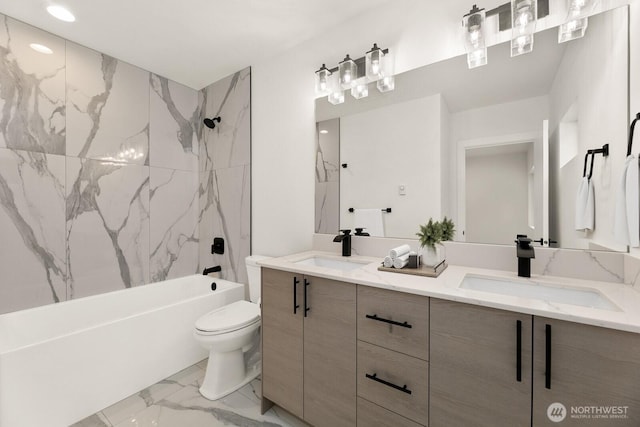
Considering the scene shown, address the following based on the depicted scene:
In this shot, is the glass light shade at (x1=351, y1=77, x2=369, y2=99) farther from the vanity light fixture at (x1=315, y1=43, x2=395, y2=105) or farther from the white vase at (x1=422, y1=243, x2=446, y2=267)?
the white vase at (x1=422, y1=243, x2=446, y2=267)

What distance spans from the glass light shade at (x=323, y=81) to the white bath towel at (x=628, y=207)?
168 cm

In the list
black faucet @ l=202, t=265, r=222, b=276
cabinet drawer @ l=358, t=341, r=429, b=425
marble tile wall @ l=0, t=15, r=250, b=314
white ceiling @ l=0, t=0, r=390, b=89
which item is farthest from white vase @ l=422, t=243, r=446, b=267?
black faucet @ l=202, t=265, r=222, b=276

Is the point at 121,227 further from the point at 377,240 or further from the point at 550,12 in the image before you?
the point at 550,12

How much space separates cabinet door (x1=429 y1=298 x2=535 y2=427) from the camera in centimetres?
90

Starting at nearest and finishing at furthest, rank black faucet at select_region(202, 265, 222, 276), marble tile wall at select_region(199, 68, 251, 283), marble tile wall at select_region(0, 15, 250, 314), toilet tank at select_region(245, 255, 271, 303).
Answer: marble tile wall at select_region(0, 15, 250, 314), toilet tank at select_region(245, 255, 271, 303), marble tile wall at select_region(199, 68, 251, 283), black faucet at select_region(202, 265, 222, 276)

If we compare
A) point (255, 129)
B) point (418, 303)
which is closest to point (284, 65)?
point (255, 129)

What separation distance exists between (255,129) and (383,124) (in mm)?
1254

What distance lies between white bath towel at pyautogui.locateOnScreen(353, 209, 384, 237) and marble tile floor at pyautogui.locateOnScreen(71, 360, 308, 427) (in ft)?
3.98

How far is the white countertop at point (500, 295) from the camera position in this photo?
80 centimetres

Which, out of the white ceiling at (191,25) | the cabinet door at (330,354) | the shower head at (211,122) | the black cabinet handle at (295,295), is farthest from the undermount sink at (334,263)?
the shower head at (211,122)

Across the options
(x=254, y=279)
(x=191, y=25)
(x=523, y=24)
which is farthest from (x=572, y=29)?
(x=254, y=279)

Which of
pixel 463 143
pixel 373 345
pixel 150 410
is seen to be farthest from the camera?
pixel 150 410

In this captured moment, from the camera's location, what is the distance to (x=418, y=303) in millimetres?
1088

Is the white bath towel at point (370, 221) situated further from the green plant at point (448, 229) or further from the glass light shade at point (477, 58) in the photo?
the glass light shade at point (477, 58)
